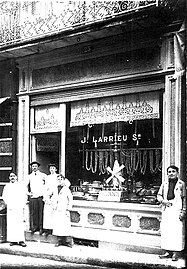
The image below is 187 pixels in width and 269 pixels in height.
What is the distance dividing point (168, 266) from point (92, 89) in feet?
12.2

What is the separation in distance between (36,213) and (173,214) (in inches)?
130

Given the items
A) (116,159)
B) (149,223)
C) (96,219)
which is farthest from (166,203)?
(116,159)

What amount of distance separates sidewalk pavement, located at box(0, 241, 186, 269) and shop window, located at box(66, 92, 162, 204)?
40.2 inches

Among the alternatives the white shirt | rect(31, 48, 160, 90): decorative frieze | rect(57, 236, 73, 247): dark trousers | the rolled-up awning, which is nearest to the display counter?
rect(57, 236, 73, 247): dark trousers

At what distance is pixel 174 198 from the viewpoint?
722cm

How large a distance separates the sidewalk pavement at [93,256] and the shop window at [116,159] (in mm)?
1021

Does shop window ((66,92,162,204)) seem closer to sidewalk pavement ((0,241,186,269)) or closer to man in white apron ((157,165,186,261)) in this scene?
man in white apron ((157,165,186,261))

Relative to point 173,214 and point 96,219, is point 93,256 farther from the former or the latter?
point 173,214

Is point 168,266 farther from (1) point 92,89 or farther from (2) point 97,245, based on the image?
(1) point 92,89

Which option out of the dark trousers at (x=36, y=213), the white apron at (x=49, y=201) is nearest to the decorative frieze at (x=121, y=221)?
the white apron at (x=49, y=201)

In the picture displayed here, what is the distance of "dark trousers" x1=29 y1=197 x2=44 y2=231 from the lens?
923 centimetres

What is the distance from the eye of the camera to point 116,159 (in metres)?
9.10

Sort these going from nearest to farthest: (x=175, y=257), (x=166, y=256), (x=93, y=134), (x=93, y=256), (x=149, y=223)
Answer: (x=175, y=257) < (x=166, y=256) < (x=93, y=256) < (x=149, y=223) < (x=93, y=134)

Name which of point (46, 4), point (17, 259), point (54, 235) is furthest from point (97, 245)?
point (46, 4)
